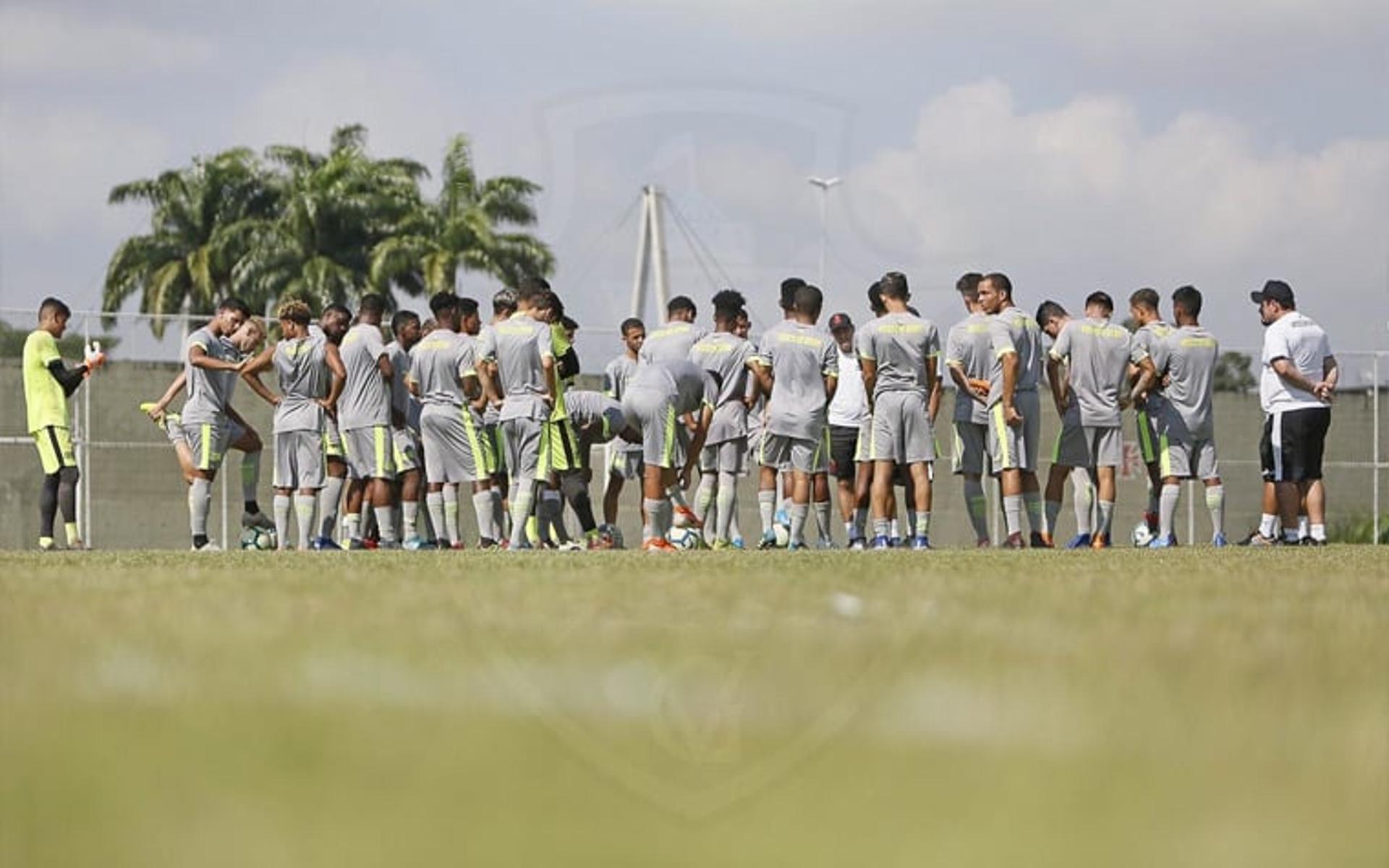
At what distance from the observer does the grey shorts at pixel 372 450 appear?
19.7 meters

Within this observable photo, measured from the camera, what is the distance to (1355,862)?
2592mm

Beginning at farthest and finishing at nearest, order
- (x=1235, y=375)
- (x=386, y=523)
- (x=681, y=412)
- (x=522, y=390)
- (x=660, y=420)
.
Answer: (x=1235, y=375)
(x=386, y=523)
(x=522, y=390)
(x=681, y=412)
(x=660, y=420)

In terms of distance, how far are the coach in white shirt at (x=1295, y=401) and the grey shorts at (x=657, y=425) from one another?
5.69 meters

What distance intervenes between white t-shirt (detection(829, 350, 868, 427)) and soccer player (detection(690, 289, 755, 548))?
1056 millimetres

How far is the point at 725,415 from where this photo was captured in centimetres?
2027

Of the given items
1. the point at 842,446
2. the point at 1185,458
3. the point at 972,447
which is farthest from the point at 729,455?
the point at 1185,458

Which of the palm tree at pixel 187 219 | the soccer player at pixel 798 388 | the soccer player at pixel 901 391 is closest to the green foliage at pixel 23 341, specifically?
the soccer player at pixel 798 388

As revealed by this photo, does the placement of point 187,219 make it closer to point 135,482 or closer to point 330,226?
point 330,226

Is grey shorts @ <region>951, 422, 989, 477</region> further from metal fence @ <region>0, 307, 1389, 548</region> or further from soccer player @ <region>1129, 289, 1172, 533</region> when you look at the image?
metal fence @ <region>0, 307, 1389, 548</region>

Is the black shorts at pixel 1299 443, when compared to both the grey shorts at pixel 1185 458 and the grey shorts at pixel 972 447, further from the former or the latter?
the grey shorts at pixel 972 447

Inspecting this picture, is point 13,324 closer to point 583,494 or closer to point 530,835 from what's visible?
point 583,494

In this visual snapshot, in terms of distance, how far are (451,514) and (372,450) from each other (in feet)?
4.73

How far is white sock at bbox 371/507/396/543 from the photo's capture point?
19969 millimetres

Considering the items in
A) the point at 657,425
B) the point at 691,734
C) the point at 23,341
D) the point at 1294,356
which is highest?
the point at 23,341
